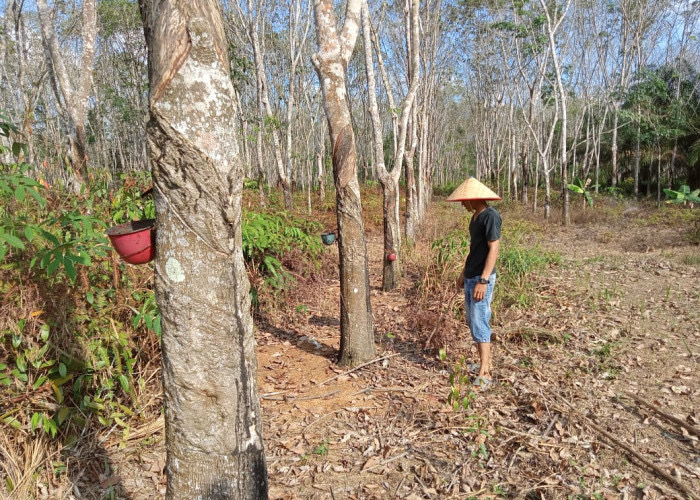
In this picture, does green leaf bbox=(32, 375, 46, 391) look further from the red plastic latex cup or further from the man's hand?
the man's hand

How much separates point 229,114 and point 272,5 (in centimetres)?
1647

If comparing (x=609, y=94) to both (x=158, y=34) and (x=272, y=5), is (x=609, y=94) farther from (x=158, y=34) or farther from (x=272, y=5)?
(x=158, y=34)

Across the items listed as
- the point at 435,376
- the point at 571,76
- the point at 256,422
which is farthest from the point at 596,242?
the point at 571,76

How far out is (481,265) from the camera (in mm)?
3467

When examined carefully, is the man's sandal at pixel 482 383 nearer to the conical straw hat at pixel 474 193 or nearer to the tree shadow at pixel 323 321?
the conical straw hat at pixel 474 193

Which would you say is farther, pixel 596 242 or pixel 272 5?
pixel 272 5

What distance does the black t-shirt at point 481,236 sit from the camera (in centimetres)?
336

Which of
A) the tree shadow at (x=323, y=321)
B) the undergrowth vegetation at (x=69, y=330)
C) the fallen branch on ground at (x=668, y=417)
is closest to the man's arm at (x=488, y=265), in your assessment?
the fallen branch on ground at (x=668, y=417)

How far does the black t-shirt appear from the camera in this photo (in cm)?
336

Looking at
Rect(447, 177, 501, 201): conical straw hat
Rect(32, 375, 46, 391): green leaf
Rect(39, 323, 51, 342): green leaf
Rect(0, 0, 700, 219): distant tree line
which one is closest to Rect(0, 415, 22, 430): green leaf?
Rect(32, 375, 46, 391): green leaf

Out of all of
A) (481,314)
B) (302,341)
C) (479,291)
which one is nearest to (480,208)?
(479,291)

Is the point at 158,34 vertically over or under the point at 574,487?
over

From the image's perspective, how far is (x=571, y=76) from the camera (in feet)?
63.1

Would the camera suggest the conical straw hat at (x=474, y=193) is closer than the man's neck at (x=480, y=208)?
Yes
